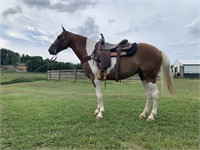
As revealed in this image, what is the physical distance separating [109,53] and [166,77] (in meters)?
1.30

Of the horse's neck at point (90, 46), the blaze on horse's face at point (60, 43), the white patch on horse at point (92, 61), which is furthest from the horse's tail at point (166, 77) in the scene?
the blaze on horse's face at point (60, 43)

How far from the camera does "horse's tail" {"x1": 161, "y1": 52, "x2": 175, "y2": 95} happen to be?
12.7 ft

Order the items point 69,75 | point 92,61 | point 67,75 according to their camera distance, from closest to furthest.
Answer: point 92,61 < point 69,75 < point 67,75

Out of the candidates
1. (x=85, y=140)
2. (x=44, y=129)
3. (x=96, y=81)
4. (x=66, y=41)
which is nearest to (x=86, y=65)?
(x=96, y=81)

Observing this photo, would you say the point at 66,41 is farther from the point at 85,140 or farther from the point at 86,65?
the point at 85,140

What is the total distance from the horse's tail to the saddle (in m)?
0.69

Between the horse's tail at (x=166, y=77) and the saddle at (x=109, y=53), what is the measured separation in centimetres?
69

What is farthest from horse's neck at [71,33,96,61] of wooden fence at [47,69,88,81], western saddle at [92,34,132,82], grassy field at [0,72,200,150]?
wooden fence at [47,69,88,81]

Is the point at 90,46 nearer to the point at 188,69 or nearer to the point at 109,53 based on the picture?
the point at 109,53

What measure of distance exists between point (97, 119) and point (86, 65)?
47.5 inches

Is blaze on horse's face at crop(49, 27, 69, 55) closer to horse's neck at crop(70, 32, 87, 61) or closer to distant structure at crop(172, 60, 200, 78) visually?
horse's neck at crop(70, 32, 87, 61)

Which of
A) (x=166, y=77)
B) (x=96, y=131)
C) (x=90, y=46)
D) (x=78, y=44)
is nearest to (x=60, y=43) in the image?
(x=78, y=44)

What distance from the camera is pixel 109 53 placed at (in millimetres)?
3840

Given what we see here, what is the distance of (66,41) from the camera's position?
4.41 metres
